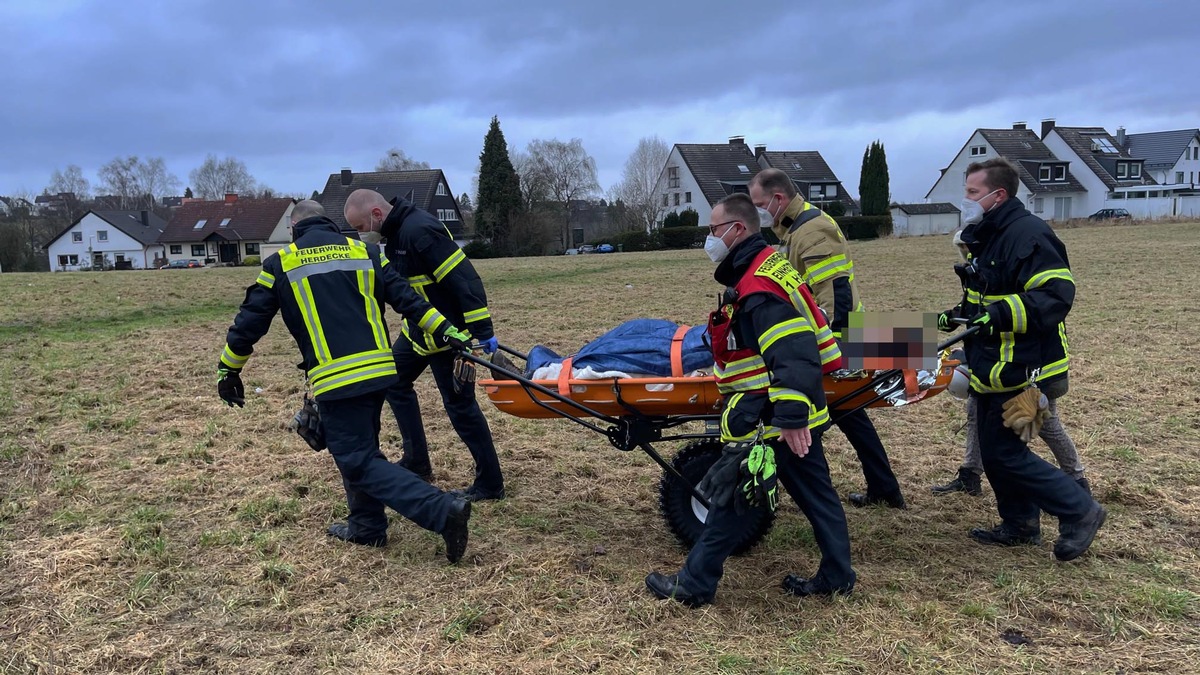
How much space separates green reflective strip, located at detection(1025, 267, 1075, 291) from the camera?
3908 mm

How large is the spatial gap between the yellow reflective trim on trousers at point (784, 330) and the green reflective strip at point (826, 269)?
1.55 metres

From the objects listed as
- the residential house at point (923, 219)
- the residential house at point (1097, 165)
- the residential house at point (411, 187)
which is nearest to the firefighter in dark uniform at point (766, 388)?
the residential house at point (411, 187)

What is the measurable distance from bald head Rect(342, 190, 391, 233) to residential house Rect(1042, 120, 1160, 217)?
6514cm

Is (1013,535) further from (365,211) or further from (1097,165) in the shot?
(1097,165)

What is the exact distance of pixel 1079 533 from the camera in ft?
13.3

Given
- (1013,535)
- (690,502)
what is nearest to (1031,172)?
(1013,535)

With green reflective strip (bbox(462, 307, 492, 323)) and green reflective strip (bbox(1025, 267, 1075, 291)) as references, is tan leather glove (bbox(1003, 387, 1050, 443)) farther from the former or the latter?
green reflective strip (bbox(462, 307, 492, 323))

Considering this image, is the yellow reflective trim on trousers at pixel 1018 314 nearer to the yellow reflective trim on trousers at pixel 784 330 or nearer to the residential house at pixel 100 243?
the yellow reflective trim on trousers at pixel 784 330

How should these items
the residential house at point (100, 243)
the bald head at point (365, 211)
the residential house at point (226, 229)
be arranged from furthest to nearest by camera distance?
the residential house at point (100, 243) < the residential house at point (226, 229) < the bald head at point (365, 211)

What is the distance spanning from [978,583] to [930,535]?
2.25 ft

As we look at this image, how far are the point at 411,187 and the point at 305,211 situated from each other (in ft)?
164

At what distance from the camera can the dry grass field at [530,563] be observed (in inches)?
134

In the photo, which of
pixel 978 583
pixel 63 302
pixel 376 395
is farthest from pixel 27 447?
pixel 63 302

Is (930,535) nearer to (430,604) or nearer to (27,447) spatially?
(430,604)
